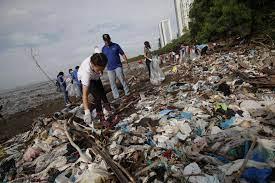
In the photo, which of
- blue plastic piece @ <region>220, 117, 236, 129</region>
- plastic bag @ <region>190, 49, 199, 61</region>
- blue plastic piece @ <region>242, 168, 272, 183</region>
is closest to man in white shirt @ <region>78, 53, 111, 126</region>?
blue plastic piece @ <region>220, 117, 236, 129</region>

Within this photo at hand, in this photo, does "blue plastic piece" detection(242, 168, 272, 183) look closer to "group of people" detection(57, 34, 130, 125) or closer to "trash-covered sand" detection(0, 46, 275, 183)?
"trash-covered sand" detection(0, 46, 275, 183)

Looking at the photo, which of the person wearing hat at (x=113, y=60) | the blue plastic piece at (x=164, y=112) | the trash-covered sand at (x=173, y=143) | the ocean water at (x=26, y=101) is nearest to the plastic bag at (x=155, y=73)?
the person wearing hat at (x=113, y=60)

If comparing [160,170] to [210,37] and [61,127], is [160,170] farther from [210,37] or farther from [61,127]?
[210,37]

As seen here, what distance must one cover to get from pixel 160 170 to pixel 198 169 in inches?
17.7

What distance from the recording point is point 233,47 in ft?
42.9

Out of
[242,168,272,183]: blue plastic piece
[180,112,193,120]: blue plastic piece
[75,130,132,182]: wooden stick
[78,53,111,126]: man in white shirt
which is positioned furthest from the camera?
[180,112,193,120]: blue plastic piece

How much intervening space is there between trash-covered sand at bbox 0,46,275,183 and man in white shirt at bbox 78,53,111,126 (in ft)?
1.11

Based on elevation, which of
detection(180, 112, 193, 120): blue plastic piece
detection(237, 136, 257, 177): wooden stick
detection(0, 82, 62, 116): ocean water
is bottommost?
detection(0, 82, 62, 116): ocean water

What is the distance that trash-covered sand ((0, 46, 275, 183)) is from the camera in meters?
2.96

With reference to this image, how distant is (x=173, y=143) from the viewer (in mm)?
3936

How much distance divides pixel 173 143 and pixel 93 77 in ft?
7.54

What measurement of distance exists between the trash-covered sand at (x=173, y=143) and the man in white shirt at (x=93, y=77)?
34 centimetres

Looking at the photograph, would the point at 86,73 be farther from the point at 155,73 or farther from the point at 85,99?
the point at 155,73

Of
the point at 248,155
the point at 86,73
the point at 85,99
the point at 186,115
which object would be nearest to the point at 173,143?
the point at 186,115
